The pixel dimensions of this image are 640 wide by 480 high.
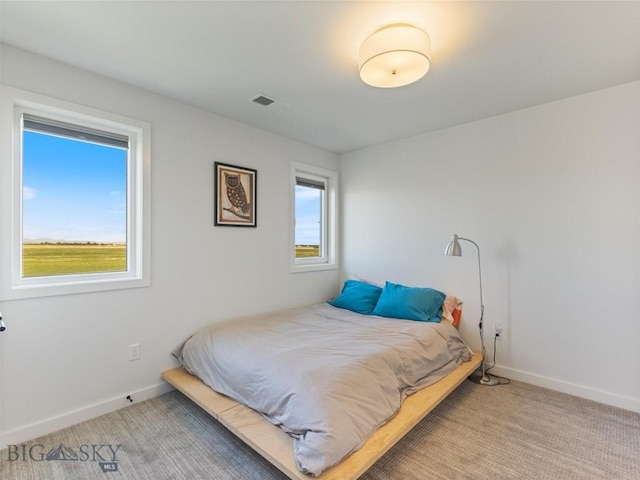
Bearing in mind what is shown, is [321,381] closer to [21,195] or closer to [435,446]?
[435,446]

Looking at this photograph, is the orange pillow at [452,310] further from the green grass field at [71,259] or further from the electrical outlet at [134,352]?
the green grass field at [71,259]

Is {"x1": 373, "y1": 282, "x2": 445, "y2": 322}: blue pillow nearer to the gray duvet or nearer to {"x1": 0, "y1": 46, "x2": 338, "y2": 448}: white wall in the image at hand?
the gray duvet

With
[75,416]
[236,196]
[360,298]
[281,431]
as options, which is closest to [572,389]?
[360,298]

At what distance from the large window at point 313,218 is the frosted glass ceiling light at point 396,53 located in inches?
73.9

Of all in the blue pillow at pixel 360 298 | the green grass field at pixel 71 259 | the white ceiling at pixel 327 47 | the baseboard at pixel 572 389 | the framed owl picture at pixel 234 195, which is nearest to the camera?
the white ceiling at pixel 327 47

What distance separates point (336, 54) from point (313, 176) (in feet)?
6.73

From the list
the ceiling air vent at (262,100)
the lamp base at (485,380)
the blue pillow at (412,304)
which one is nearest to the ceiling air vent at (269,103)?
the ceiling air vent at (262,100)

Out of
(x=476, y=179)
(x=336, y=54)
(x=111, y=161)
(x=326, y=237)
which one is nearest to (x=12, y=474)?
(x=111, y=161)

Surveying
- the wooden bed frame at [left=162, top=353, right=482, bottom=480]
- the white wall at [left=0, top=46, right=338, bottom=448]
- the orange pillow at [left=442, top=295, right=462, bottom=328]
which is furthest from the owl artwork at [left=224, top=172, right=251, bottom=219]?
the orange pillow at [left=442, top=295, right=462, bottom=328]

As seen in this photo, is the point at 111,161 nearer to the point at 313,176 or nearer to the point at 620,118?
the point at 313,176

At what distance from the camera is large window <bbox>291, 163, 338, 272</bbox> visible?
12.2 feet

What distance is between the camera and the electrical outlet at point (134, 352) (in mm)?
2357

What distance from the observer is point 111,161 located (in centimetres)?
241

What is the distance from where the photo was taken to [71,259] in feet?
7.33
